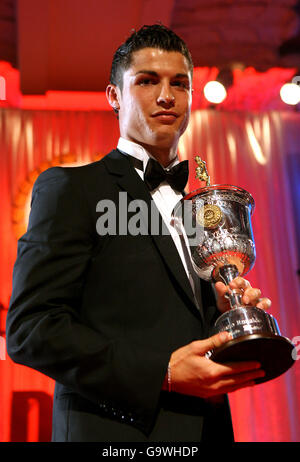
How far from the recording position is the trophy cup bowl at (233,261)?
93 cm

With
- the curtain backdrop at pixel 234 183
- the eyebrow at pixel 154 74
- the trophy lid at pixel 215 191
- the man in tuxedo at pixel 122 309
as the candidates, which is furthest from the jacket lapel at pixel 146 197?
the curtain backdrop at pixel 234 183

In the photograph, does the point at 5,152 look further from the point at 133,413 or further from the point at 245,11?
the point at 133,413

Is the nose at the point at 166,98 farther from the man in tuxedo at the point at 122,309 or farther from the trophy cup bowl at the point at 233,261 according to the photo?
the trophy cup bowl at the point at 233,261

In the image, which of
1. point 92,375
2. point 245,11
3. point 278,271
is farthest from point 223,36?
point 92,375

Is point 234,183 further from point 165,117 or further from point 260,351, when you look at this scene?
point 260,351

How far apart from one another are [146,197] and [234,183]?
305 centimetres

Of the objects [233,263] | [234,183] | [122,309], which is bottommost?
[122,309]

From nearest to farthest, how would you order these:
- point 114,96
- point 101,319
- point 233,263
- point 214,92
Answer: point 101,319
point 233,263
point 114,96
point 214,92

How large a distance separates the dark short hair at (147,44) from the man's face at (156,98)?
0.02 metres

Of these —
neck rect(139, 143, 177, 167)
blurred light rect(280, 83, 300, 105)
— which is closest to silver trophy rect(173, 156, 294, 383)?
neck rect(139, 143, 177, 167)

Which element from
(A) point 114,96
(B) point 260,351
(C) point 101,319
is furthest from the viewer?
(A) point 114,96

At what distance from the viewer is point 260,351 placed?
0.93 meters

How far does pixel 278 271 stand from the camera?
4012 mm

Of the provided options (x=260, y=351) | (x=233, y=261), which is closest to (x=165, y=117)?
(x=233, y=261)
